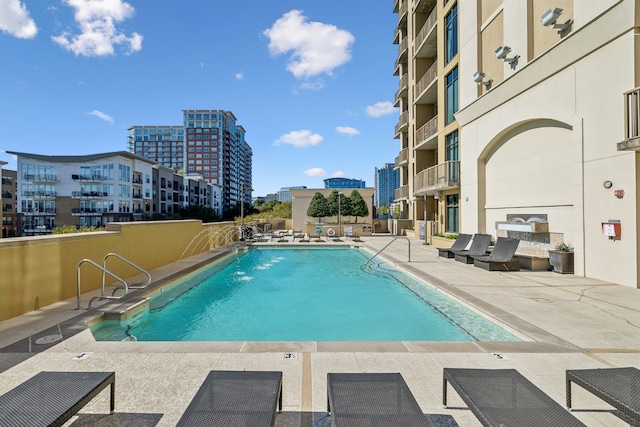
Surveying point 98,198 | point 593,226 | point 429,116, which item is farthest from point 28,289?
point 98,198

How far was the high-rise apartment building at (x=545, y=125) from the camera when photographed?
702 cm

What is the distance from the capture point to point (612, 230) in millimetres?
7145

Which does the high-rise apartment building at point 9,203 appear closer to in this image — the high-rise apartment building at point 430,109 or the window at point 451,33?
the high-rise apartment building at point 430,109

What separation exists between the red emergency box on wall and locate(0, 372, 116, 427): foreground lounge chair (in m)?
10.1

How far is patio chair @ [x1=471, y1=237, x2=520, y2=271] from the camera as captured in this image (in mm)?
9164

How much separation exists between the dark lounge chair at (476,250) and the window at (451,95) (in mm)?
8265

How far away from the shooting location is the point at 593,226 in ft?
25.5

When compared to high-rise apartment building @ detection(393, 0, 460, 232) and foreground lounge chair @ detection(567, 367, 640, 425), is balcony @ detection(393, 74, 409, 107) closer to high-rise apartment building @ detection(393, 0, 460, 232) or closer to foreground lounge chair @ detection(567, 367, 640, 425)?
high-rise apartment building @ detection(393, 0, 460, 232)

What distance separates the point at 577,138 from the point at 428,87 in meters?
12.6

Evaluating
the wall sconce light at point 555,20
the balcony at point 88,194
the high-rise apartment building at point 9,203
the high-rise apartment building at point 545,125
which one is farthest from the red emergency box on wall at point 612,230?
the high-rise apartment building at point 9,203

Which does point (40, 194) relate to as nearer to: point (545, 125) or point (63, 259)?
point (63, 259)

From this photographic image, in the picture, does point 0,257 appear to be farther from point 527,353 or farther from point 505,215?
point 505,215

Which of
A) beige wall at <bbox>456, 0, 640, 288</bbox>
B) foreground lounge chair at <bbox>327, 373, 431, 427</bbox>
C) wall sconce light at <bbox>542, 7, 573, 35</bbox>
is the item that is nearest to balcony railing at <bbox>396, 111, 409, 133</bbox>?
beige wall at <bbox>456, 0, 640, 288</bbox>

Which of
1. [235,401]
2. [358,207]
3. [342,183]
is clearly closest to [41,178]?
[358,207]
